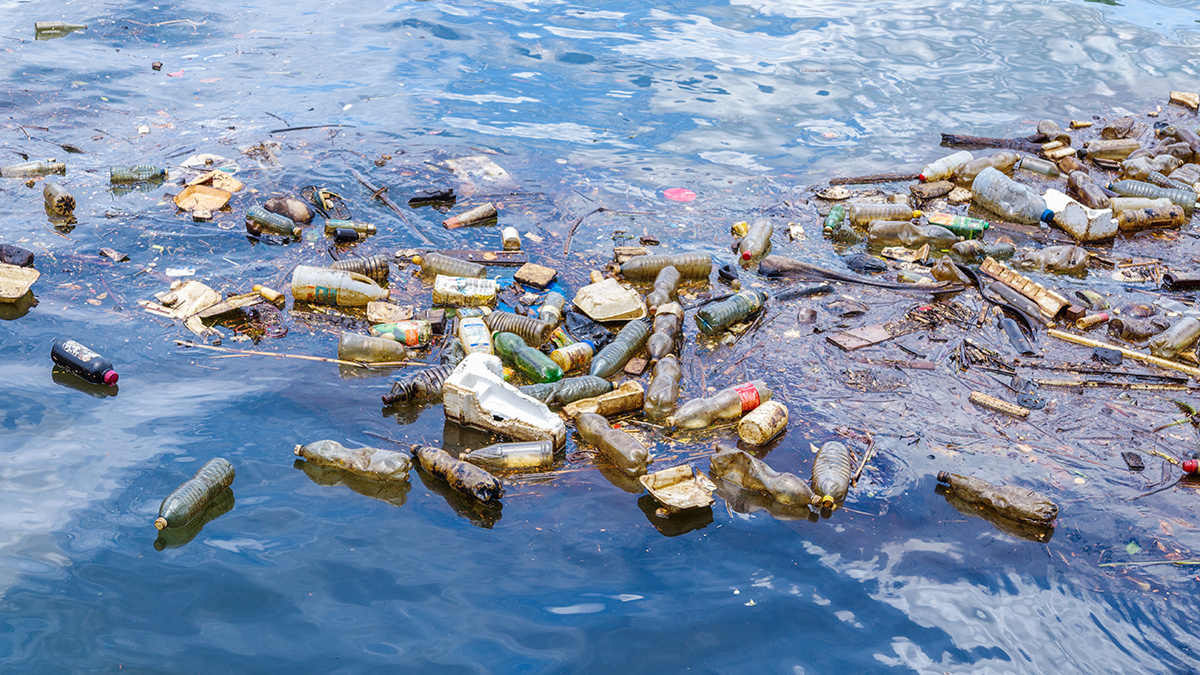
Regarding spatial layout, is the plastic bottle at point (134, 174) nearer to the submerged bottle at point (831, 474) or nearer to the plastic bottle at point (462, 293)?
the plastic bottle at point (462, 293)

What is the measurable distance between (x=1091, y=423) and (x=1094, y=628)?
6.62 feet

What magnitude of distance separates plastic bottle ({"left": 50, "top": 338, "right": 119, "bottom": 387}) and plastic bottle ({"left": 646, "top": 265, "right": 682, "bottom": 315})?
4253mm

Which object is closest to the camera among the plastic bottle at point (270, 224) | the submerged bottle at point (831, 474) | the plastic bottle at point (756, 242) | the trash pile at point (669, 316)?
the submerged bottle at point (831, 474)

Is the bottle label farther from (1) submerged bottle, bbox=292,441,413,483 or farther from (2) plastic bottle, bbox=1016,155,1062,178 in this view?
(2) plastic bottle, bbox=1016,155,1062,178

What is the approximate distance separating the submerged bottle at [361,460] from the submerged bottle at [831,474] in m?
2.68

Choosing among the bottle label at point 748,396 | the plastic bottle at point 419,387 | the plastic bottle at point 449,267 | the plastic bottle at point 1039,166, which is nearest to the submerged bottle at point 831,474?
the bottle label at point 748,396

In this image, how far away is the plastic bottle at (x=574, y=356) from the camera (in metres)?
5.90

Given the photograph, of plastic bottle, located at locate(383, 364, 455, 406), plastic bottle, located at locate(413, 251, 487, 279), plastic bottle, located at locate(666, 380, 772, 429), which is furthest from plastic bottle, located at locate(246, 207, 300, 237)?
plastic bottle, located at locate(666, 380, 772, 429)

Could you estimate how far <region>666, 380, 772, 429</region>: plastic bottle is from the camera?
17.6 feet

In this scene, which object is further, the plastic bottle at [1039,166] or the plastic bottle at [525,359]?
the plastic bottle at [1039,166]

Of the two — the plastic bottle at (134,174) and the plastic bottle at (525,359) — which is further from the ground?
the plastic bottle at (134,174)

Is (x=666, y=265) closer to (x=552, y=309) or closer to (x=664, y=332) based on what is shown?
(x=664, y=332)

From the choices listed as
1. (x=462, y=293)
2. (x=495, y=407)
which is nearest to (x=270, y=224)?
(x=462, y=293)

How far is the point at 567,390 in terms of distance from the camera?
17.8 feet
